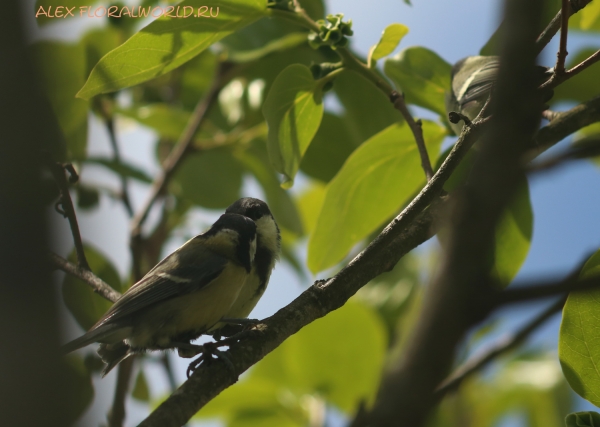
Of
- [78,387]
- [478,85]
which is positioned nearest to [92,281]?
[78,387]

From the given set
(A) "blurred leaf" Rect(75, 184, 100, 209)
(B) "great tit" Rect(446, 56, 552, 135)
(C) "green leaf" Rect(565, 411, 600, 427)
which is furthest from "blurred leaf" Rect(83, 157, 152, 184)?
(C) "green leaf" Rect(565, 411, 600, 427)

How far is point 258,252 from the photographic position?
2291 mm

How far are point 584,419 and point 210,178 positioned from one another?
188cm

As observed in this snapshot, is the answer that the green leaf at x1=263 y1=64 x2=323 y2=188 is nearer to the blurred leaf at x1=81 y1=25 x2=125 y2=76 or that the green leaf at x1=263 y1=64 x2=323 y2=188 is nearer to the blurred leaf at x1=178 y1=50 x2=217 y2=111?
the blurred leaf at x1=81 y1=25 x2=125 y2=76

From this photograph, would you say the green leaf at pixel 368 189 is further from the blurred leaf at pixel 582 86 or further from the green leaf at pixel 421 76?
the blurred leaf at pixel 582 86

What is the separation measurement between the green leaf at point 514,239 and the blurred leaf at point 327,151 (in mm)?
713

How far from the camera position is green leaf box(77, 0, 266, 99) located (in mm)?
1482

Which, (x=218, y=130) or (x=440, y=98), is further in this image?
(x=218, y=130)

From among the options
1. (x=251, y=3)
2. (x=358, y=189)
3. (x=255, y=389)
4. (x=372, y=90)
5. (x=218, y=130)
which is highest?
(x=218, y=130)

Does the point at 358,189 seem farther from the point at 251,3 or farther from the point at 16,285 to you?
the point at 16,285

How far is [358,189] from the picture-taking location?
1.82 metres

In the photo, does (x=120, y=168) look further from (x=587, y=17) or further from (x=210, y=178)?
(x=587, y=17)

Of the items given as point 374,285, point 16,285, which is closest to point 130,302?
point 16,285

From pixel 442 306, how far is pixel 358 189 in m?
1.31
